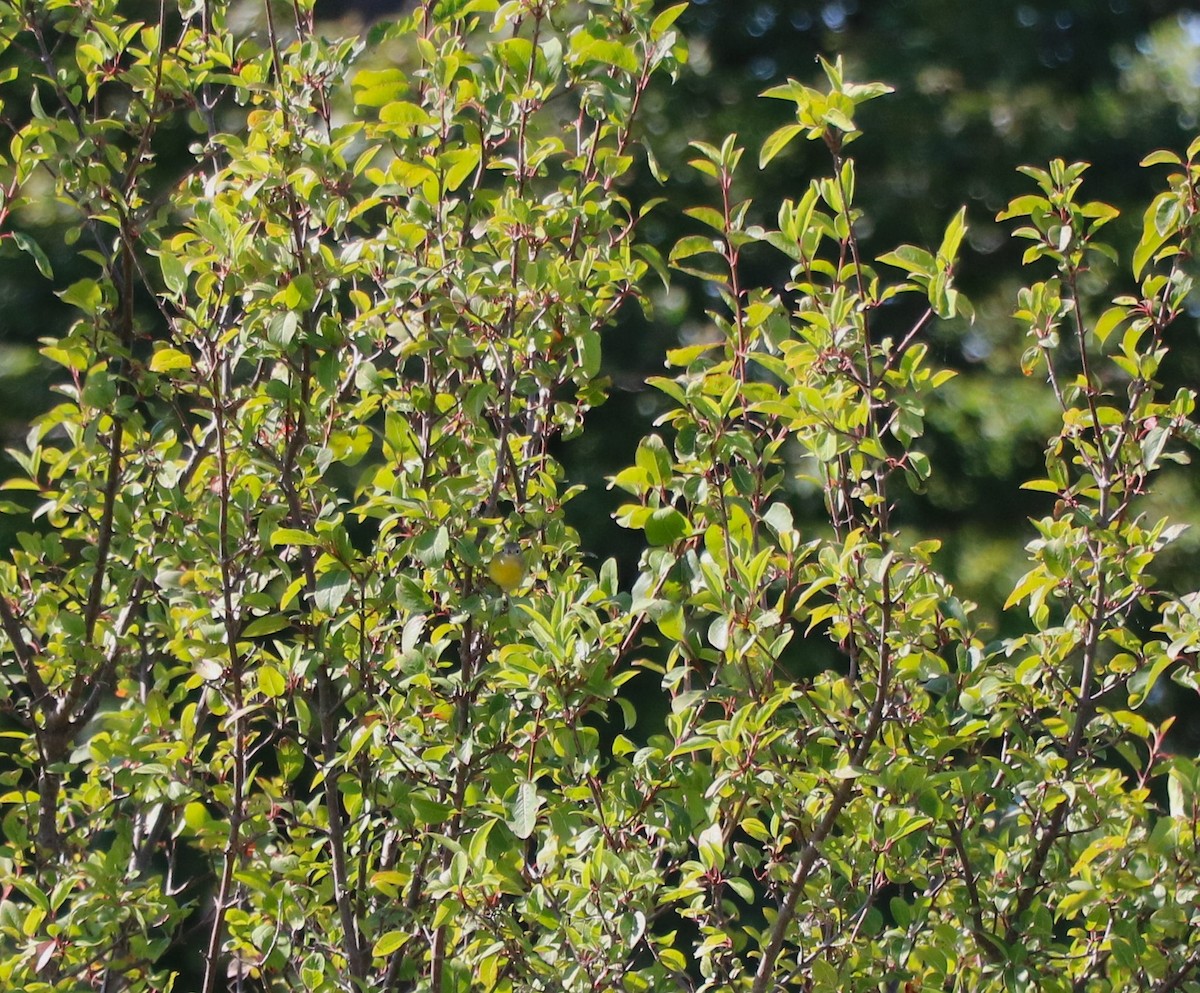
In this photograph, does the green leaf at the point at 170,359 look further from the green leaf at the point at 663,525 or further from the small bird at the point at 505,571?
the green leaf at the point at 663,525

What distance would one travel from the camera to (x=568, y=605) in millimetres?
1224

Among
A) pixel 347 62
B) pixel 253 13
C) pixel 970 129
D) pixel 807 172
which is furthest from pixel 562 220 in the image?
pixel 970 129

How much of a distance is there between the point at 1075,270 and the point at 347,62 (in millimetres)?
834

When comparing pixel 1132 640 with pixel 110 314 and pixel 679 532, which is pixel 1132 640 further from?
pixel 110 314

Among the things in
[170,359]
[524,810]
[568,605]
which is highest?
[170,359]

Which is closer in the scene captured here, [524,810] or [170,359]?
[524,810]

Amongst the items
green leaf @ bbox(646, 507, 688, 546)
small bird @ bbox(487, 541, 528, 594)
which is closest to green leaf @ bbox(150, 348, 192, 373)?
small bird @ bbox(487, 541, 528, 594)

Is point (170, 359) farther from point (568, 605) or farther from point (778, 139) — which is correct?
point (778, 139)

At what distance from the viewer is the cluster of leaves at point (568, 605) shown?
1231 millimetres

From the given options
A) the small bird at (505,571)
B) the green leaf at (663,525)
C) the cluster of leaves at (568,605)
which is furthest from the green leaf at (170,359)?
the green leaf at (663,525)

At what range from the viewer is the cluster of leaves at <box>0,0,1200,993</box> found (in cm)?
123

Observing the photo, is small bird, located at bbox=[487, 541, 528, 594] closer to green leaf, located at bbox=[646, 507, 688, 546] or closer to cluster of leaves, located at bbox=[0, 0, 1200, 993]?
cluster of leaves, located at bbox=[0, 0, 1200, 993]

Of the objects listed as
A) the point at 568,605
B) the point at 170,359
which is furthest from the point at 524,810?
the point at 170,359

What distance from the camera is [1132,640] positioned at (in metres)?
1.41
